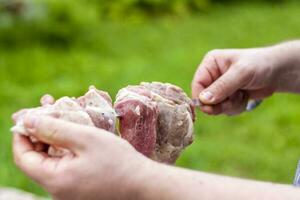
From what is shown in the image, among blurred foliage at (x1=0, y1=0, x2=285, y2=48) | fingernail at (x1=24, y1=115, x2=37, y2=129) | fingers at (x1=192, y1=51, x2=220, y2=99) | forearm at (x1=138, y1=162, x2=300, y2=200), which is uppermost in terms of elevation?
blurred foliage at (x1=0, y1=0, x2=285, y2=48)

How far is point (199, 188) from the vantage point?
3.65 ft

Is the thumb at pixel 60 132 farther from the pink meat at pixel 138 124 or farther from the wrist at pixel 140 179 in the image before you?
the pink meat at pixel 138 124

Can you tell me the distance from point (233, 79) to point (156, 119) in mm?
448

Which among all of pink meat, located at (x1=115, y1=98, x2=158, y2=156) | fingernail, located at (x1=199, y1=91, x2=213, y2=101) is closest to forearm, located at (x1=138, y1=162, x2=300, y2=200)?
pink meat, located at (x1=115, y1=98, x2=158, y2=156)

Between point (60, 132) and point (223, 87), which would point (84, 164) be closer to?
point (60, 132)

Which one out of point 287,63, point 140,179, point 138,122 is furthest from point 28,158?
point 287,63

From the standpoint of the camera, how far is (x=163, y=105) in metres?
1.44

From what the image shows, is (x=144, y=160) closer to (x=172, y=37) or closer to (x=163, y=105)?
(x=163, y=105)

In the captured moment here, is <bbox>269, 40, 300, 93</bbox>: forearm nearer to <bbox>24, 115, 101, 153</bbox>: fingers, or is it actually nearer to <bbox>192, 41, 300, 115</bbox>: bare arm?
<bbox>192, 41, 300, 115</bbox>: bare arm

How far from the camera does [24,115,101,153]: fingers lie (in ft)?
3.55

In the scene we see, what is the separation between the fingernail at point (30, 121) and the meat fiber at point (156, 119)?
28cm

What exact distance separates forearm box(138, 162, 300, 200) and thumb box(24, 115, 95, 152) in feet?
0.39

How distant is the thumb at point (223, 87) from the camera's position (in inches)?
70.1

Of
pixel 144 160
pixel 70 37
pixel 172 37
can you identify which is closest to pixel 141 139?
pixel 144 160
